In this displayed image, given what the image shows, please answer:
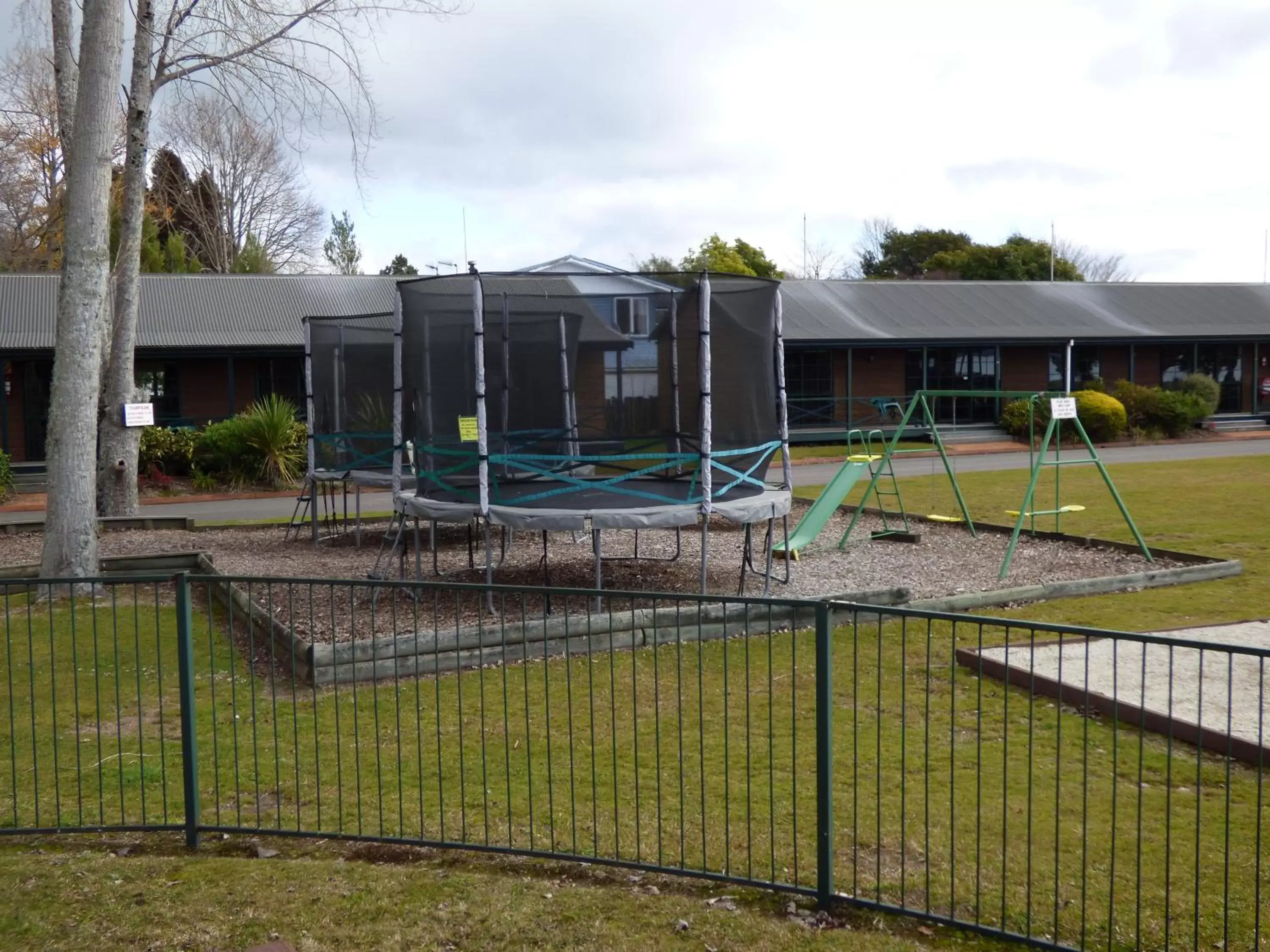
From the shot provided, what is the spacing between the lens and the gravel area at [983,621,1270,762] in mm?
6711

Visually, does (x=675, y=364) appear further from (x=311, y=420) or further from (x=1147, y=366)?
(x=1147, y=366)

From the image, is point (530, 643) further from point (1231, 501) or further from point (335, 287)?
point (335, 287)

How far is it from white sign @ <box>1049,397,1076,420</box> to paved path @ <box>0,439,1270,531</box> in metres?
10.4

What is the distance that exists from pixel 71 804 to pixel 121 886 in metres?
1.41

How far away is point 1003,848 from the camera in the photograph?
165 inches

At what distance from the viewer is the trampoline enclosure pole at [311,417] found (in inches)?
595


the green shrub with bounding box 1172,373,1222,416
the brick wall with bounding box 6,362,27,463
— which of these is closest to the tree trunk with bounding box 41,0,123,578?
the brick wall with bounding box 6,362,27,463

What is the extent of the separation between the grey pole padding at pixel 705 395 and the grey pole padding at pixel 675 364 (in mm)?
776

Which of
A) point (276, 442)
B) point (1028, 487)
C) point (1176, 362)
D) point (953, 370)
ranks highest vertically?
point (1176, 362)

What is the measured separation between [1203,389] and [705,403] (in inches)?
1255

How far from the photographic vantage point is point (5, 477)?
78.2 feet

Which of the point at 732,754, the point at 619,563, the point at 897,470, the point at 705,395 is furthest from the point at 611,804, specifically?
the point at 897,470

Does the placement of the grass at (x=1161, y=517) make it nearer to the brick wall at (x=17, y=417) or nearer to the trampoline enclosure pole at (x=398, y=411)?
the trampoline enclosure pole at (x=398, y=411)

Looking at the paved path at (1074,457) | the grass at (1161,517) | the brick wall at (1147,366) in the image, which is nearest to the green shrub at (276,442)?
the paved path at (1074,457)
